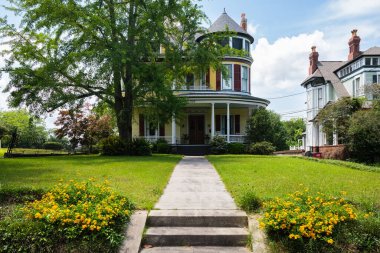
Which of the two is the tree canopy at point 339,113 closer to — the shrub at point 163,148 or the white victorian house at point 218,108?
the white victorian house at point 218,108

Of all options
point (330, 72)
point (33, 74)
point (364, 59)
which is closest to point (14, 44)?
point (33, 74)

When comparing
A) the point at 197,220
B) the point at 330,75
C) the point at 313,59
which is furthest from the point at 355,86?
the point at 197,220

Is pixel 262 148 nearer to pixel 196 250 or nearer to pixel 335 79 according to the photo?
pixel 335 79

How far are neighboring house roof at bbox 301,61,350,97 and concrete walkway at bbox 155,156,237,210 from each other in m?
26.0

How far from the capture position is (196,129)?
31953mm

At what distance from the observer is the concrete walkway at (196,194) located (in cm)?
812

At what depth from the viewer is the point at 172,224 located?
723cm

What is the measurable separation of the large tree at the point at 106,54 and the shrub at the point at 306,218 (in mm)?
14769

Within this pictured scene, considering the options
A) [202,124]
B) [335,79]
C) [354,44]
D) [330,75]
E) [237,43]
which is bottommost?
[202,124]

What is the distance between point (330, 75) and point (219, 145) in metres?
16.8

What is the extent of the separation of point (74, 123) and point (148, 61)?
11.5 meters

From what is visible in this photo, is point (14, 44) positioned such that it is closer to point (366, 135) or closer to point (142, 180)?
point (142, 180)

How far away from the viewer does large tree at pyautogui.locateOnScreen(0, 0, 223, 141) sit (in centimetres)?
2077

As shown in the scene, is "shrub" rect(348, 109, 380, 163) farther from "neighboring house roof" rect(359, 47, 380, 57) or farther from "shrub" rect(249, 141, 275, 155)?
"neighboring house roof" rect(359, 47, 380, 57)
